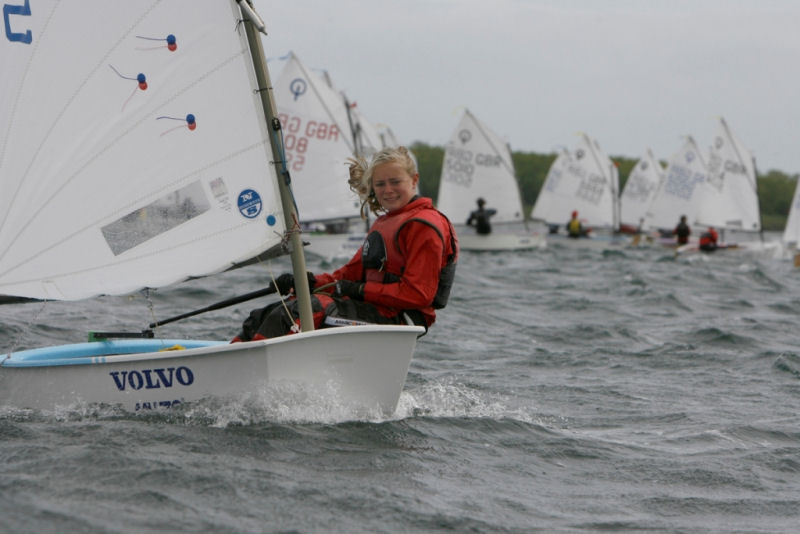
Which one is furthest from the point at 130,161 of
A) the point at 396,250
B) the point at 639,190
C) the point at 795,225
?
the point at 639,190

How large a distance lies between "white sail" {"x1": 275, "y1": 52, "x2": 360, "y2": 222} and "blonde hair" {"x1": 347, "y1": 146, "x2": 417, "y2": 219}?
575 inches

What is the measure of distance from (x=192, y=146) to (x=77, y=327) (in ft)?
12.8

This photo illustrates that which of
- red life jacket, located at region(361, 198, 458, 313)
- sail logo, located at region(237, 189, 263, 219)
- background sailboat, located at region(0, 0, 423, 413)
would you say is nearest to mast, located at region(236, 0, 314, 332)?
background sailboat, located at region(0, 0, 423, 413)

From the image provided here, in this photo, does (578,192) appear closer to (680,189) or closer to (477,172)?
(680,189)

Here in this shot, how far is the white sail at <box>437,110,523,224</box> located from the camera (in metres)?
31.0

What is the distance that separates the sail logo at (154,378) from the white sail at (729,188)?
28535 mm

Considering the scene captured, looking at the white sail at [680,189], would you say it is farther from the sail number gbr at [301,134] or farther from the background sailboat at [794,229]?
the sail number gbr at [301,134]

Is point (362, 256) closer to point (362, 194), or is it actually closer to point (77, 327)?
point (362, 194)

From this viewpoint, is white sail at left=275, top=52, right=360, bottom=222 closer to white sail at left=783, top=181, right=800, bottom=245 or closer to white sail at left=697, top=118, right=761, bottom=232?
white sail at left=783, top=181, right=800, bottom=245

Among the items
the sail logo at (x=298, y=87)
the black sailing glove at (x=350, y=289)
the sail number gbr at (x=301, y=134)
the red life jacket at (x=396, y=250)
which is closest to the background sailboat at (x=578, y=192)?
the sail number gbr at (x=301, y=134)

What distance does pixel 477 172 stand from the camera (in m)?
31.1

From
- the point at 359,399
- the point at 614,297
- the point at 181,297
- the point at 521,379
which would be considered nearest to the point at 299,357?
the point at 359,399

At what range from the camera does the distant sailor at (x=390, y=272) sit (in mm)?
4859

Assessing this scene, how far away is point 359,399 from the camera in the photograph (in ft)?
16.0
